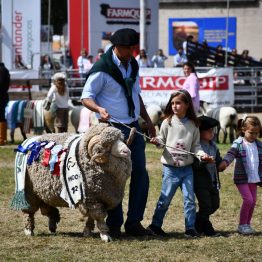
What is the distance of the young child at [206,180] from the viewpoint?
28.5 feet

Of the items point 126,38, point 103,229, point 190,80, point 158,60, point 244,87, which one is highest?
point 126,38

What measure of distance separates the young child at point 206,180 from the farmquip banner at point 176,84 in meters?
14.5

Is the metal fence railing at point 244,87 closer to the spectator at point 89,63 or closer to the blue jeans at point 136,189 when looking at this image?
the spectator at point 89,63

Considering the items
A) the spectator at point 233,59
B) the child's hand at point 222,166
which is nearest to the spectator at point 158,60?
the spectator at point 233,59

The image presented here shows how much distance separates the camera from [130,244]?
8.10m

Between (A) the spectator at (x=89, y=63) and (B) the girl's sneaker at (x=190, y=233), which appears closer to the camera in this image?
(B) the girl's sneaker at (x=190, y=233)

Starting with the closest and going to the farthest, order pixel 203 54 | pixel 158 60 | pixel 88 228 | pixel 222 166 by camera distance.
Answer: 1. pixel 88 228
2. pixel 222 166
3. pixel 158 60
4. pixel 203 54

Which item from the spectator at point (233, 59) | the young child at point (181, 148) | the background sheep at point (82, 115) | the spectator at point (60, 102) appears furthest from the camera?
the spectator at point (233, 59)

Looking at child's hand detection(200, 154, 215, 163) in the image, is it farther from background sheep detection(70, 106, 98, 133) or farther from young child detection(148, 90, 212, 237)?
background sheep detection(70, 106, 98, 133)

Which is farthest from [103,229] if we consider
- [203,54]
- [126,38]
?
[203,54]

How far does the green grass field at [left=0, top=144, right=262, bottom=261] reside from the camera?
7.54m

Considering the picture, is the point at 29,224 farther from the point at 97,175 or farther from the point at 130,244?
the point at 130,244

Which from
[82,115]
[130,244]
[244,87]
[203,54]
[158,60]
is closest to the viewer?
[130,244]

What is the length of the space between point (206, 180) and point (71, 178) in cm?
134
